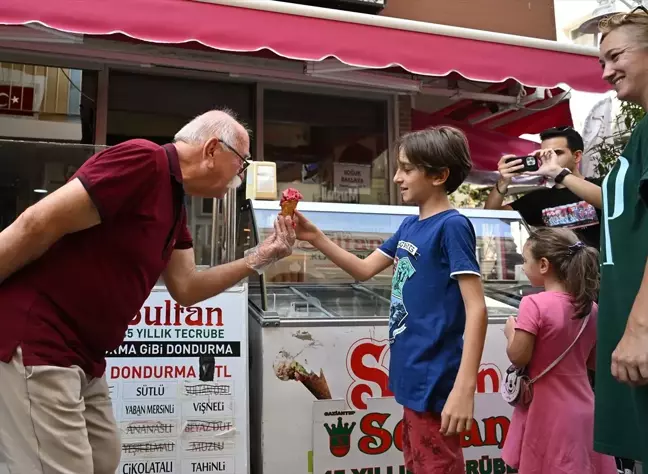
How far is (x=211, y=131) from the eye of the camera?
6.47 feet

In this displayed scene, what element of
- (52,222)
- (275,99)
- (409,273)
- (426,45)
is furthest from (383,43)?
(52,222)

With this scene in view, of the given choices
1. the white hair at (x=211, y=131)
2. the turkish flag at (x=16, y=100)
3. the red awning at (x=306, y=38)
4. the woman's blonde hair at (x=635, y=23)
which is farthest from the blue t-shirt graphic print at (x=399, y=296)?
the turkish flag at (x=16, y=100)

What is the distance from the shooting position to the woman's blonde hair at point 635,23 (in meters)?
1.71

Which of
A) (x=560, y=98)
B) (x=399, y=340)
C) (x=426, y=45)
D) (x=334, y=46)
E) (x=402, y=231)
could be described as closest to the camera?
(x=399, y=340)

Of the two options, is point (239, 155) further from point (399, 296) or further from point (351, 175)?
point (351, 175)

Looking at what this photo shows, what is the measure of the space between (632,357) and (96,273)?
4.76 ft

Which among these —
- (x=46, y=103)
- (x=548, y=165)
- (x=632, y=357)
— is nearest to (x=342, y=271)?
(x=548, y=165)

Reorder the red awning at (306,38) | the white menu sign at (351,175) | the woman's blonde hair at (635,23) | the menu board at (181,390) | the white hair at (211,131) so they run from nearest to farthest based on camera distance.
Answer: the woman's blonde hair at (635,23), the white hair at (211,131), the menu board at (181,390), the red awning at (306,38), the white menu sign at (351,175)

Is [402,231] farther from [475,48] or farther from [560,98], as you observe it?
[560,98]

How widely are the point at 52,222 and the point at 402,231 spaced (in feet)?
4.27

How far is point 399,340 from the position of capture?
6.92 feet

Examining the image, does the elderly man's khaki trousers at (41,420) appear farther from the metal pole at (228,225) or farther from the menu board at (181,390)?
the metal pole at (228,225)

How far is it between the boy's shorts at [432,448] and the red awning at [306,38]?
9.66ft

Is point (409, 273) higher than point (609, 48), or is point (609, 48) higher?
point (609, 48)
